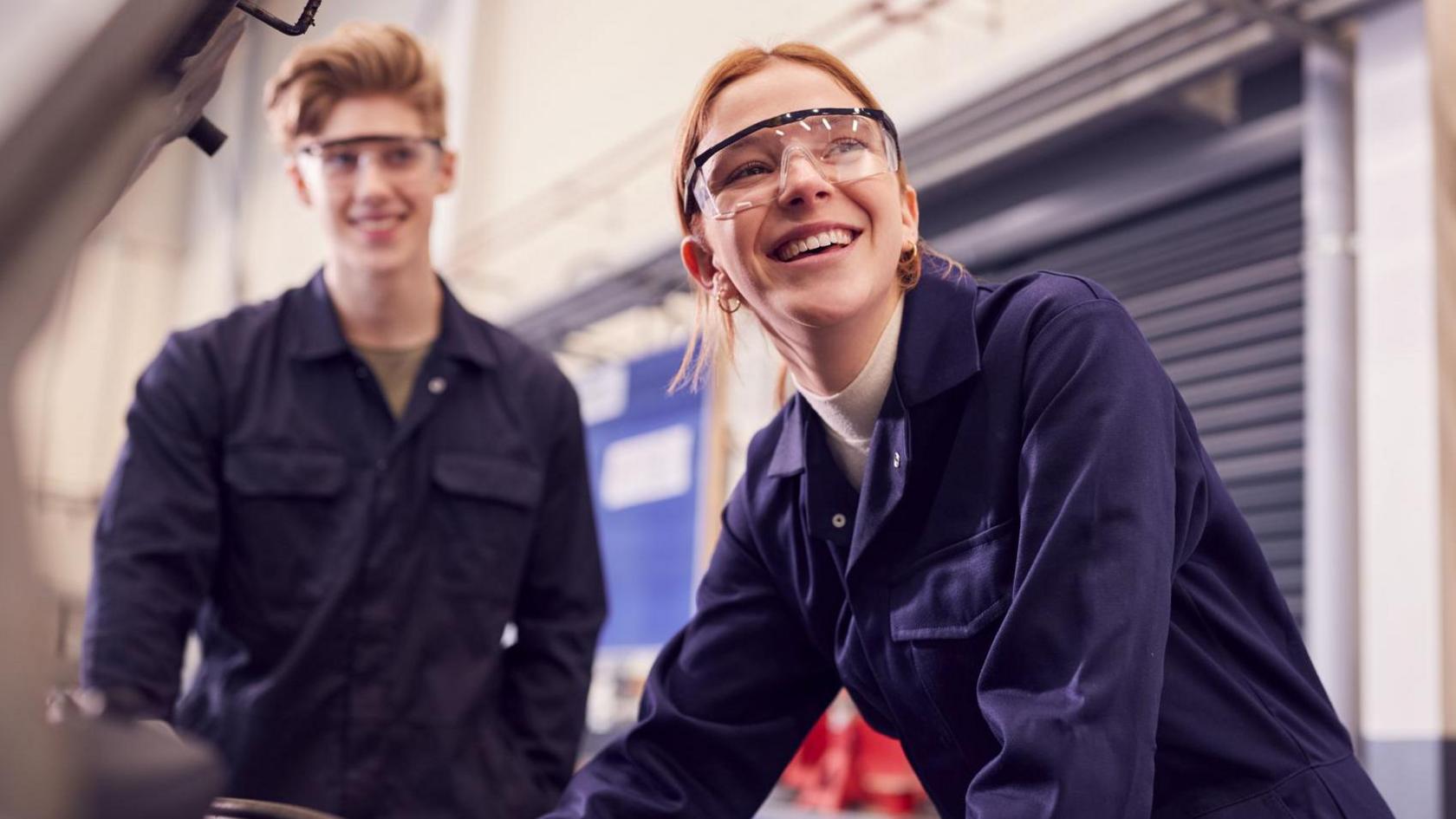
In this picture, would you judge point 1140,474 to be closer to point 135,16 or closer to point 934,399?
point 934,399

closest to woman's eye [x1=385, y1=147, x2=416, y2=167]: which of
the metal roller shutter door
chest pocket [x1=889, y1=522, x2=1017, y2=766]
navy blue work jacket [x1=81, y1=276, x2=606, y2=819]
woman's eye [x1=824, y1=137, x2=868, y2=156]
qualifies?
navy blue work jacket [x1=81, y1=276, x2=606, y2=819]

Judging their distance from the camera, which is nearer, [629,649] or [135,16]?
[135,16]

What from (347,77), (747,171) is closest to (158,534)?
(347,77)

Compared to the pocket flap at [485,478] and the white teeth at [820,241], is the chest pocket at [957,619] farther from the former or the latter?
the pocket flap at [485,478]

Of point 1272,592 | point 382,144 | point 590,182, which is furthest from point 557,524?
point 590,182

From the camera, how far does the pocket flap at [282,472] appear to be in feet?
6.27

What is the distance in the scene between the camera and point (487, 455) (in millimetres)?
2002

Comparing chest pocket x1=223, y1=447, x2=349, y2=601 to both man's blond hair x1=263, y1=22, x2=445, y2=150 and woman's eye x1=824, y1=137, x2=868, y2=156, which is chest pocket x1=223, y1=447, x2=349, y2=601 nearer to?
man's blond hair x1=263, y1=22, x2=445, y2=150

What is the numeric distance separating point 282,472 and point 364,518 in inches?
4.8

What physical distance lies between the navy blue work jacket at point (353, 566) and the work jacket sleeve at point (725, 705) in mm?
561

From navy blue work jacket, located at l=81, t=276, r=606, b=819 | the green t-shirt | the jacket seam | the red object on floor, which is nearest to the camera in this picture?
the jacket seam

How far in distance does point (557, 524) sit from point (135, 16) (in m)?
1.59

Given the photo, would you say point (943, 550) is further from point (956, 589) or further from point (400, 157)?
point (400, 157)

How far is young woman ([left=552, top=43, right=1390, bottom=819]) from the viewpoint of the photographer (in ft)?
3.23
